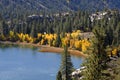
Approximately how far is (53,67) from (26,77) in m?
25.0

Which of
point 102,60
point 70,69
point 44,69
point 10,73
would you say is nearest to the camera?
point 102,60

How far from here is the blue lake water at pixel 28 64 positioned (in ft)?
401

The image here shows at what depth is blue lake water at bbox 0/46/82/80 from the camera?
122 metres

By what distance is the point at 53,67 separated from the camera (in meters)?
143

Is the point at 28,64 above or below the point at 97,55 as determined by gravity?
below

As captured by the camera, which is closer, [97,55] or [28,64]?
[97,55]

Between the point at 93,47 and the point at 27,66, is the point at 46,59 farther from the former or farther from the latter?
the point at 93,47

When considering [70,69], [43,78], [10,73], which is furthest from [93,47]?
Result: [10,73]

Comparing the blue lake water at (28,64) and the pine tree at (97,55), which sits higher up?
the pine tree at (97,55)

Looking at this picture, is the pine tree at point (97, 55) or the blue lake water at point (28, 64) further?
the blue lake water at point (28, 64)

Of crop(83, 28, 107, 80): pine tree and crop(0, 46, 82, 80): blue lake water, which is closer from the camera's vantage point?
crop(83, 28, 107, 80): pine tree

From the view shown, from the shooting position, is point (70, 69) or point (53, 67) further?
point (53, 67)

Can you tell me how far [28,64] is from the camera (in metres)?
152

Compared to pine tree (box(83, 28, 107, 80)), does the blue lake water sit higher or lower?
lower
